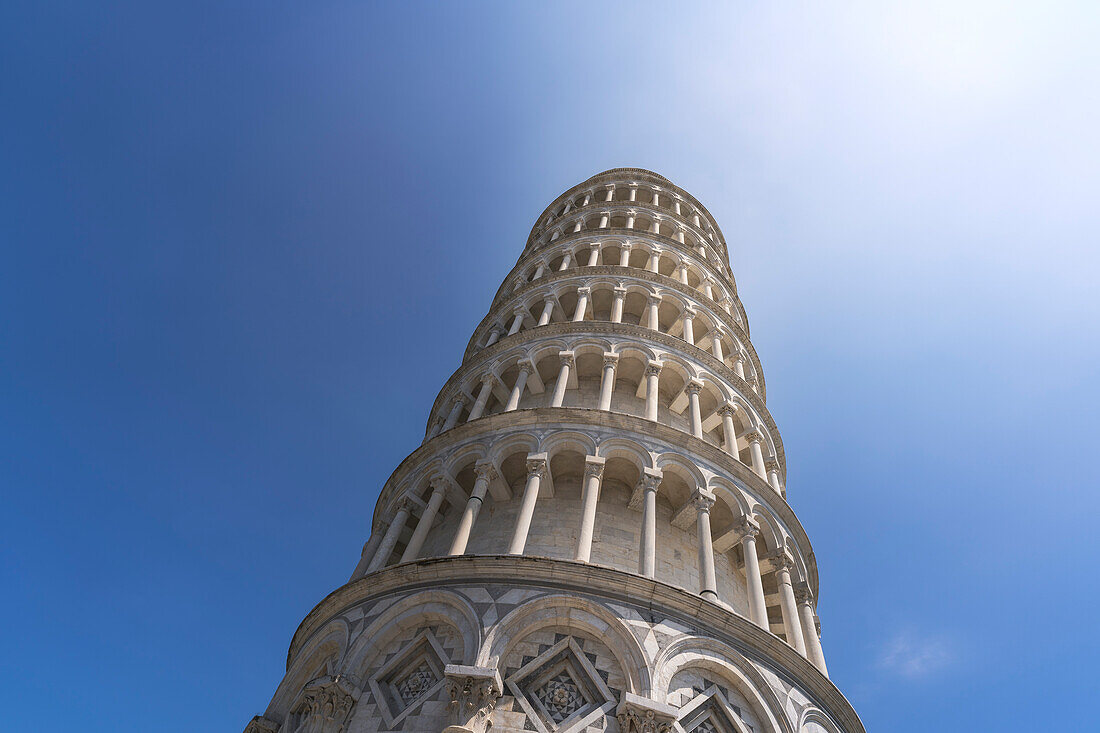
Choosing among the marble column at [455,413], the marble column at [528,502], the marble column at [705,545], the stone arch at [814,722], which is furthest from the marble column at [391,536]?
the stone arch at [814,722]

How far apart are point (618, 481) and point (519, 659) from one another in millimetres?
6053

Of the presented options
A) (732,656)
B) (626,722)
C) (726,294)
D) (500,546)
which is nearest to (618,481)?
(500,546)

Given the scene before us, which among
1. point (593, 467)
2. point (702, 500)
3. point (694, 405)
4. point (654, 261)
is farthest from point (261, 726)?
point (654, 261)

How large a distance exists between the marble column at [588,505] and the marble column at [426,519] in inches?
121

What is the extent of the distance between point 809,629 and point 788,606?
85 cm

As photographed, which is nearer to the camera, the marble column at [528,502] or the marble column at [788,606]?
the marble column at [528,502]

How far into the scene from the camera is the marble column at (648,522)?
12992 millimetres

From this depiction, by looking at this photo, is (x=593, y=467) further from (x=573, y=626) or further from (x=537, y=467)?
(x=573, y=626)

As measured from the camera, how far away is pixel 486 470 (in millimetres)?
15758

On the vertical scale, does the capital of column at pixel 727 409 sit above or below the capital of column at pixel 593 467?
above

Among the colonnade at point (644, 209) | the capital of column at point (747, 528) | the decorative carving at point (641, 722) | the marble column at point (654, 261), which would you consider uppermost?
the colonnade at point (644, 209)

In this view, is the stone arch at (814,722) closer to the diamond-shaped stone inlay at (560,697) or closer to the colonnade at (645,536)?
the colonnade at (645,536)

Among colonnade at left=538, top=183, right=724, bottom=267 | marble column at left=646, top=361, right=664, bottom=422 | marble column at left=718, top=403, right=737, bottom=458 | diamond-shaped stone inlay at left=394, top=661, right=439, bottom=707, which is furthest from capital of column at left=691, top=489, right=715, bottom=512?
colonnade at left=538, top=183, right=724, bottom=267

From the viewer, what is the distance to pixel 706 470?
15992mm
